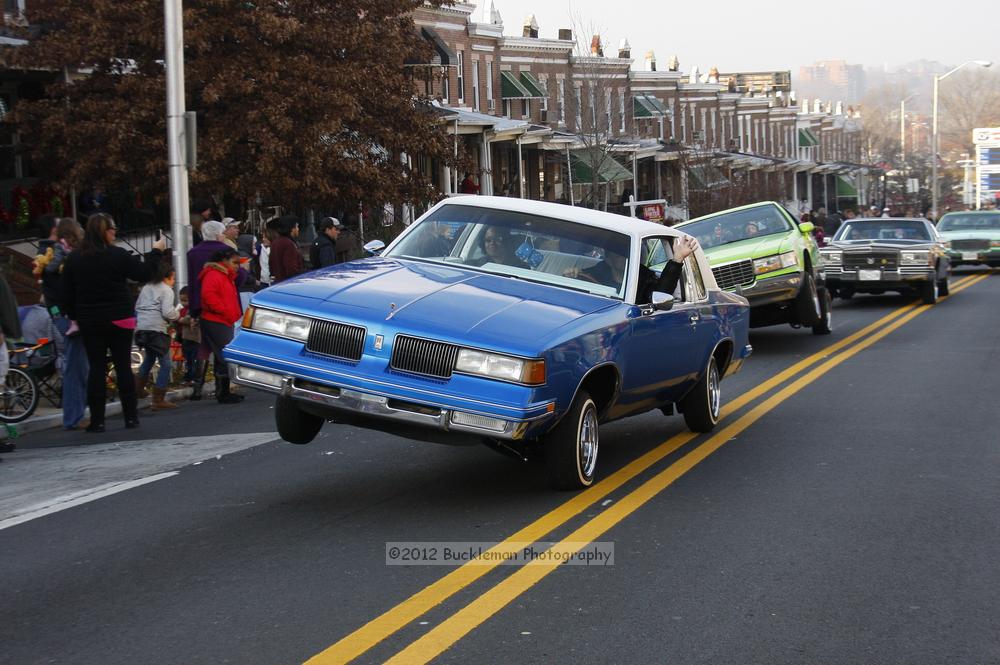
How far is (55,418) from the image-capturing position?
12445mm

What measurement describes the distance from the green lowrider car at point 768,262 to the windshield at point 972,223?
18.5m

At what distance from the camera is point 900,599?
5.72 meters

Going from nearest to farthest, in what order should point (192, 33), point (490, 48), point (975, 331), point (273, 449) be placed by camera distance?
point (273, 449) < point (975, 331) < point (192, 33) < point (490, 48)

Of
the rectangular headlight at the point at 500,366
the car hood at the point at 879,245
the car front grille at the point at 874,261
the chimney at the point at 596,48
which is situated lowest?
the car front grille at the point at 874,261

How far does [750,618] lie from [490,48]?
45622 mm

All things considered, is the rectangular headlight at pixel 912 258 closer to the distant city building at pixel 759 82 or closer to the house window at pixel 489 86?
the house window at pixel 489 86

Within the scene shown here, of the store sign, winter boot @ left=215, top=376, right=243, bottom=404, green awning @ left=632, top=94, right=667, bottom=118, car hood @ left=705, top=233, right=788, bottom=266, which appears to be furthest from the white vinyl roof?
green awning @ left=632, top=94, right=667, bottom=118

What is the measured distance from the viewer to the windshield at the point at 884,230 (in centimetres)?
2453

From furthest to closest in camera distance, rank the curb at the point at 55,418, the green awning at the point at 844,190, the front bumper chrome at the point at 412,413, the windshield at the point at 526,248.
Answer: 1. the green awning at the point at 844,190
2. the curb at the point at 55,418
3. the windshield at the point at 526,248
4. the front bumper chrome at the point at 412,413

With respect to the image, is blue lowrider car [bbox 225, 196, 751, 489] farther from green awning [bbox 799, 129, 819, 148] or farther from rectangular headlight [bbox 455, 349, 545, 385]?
green awning [bbox 799, 129, 819, 148]

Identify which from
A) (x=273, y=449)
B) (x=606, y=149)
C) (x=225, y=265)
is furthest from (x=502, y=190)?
(x=273, y=449)

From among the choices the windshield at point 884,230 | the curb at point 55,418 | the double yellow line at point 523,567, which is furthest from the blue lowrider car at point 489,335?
the windshield at point 884,230

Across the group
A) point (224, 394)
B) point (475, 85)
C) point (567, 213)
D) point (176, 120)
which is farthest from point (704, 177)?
point (567, 213)

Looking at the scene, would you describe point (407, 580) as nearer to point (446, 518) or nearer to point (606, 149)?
point (446, 518)
